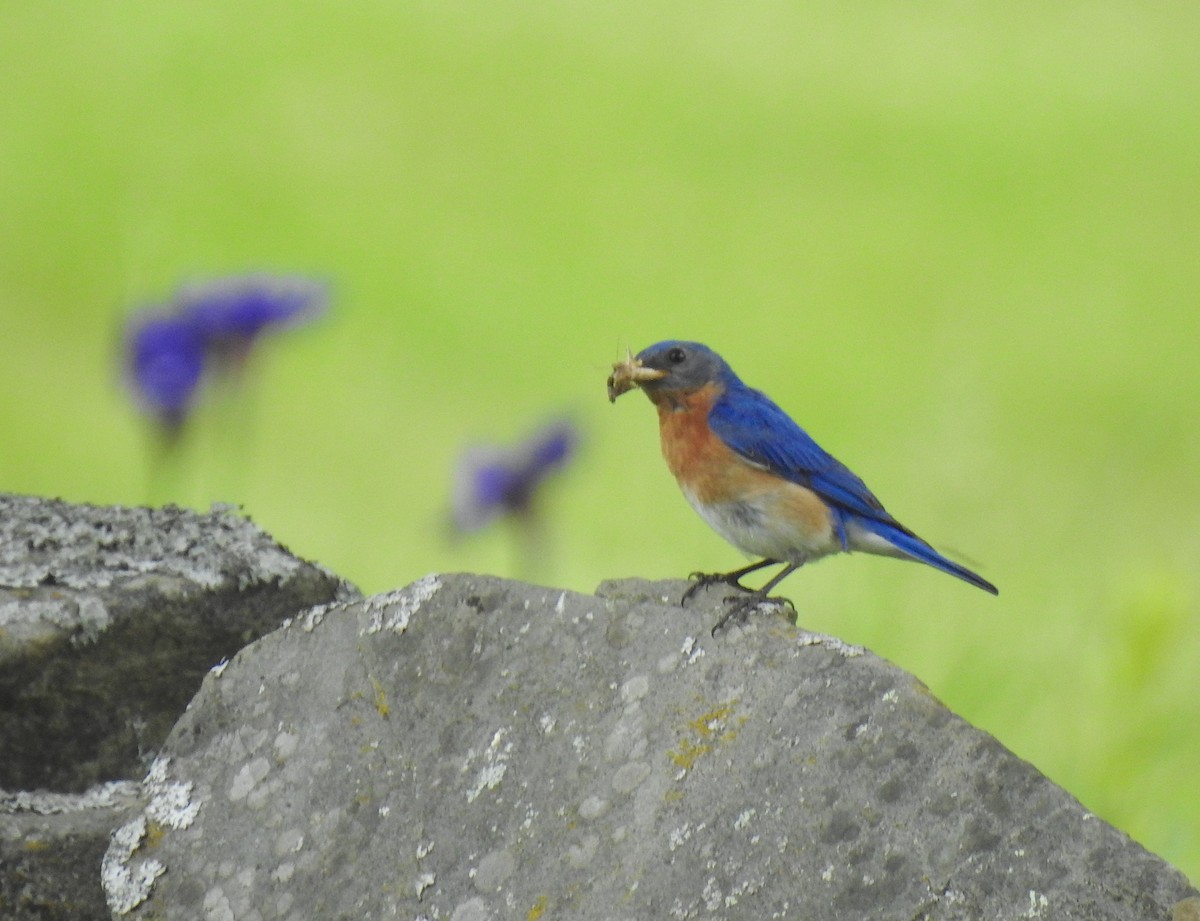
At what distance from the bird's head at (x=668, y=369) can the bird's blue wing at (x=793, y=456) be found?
121 mm

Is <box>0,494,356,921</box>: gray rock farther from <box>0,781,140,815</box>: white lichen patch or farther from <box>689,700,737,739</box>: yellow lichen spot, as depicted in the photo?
<box>689,700,737,739</box>: yellow lichen spot

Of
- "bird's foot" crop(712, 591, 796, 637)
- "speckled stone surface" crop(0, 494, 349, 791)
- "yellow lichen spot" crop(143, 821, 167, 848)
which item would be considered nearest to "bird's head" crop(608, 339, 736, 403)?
"bird's foot" crop(712, 591, 796, 637)

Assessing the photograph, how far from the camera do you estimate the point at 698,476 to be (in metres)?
4.15

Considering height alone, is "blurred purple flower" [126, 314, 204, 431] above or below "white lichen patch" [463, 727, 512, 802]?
above

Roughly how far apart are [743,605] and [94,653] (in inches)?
54.6

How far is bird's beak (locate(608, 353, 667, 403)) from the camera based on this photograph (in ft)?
13.7

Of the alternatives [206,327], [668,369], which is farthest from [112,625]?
[206,327]

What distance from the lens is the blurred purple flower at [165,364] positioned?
4.89 m

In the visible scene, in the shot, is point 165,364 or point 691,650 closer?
point 691,650

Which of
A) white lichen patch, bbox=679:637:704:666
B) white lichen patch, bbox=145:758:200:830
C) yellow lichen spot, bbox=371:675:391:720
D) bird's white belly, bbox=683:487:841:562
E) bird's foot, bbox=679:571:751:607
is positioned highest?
bird's white belly, bbox=683:487:841:562

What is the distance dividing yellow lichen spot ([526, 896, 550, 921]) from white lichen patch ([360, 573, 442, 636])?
2.12 feet

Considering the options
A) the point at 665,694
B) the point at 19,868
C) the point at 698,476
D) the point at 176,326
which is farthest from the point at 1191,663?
the point at 19,868

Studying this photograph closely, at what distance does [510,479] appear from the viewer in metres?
5.48

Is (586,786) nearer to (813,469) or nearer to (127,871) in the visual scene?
(127,871)
